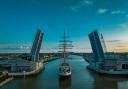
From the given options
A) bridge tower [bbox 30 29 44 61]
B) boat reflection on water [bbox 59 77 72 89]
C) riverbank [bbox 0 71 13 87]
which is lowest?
boat reflection on water [bbox 59 77 72 89]

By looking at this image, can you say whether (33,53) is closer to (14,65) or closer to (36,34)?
(36,34)

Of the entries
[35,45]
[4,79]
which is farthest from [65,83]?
[35,45]

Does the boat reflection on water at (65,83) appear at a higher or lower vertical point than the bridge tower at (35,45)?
lower

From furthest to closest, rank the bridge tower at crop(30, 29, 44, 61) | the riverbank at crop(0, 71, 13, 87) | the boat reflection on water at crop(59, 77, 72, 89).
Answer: the bridge tower at crop(30, 29, 44, 61) → the riverbank at crop(0, 71, 13, 87) → the boat reflection on water at crop(59, 77, 72, 89)

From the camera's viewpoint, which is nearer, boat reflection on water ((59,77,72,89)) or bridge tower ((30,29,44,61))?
boat reflection on water ((59,77,72,89))

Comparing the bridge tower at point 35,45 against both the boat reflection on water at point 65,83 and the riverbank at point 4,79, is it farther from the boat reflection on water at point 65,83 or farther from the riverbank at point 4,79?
the boat reflection on water at point 65,83

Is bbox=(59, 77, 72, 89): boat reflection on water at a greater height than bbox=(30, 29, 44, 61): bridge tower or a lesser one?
lesser

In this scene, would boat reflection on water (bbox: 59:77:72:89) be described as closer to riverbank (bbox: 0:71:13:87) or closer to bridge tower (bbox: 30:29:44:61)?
riverbank (bbox: 0:71:13:87)

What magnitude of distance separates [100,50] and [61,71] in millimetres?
16707

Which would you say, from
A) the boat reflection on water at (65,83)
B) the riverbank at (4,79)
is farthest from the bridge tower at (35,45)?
the boat reflection on water at (65,83)

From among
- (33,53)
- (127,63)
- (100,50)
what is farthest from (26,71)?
(127,63)

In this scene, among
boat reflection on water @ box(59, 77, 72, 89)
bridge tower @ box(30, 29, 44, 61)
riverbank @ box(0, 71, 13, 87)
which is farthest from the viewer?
bridge tower @ box(30, 29, 44, 61)

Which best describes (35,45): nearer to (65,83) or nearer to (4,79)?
(4,79)

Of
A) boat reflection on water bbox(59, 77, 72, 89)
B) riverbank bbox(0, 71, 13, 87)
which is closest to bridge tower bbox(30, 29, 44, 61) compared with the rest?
riverbank bbox(0, 71, 13, 87)
